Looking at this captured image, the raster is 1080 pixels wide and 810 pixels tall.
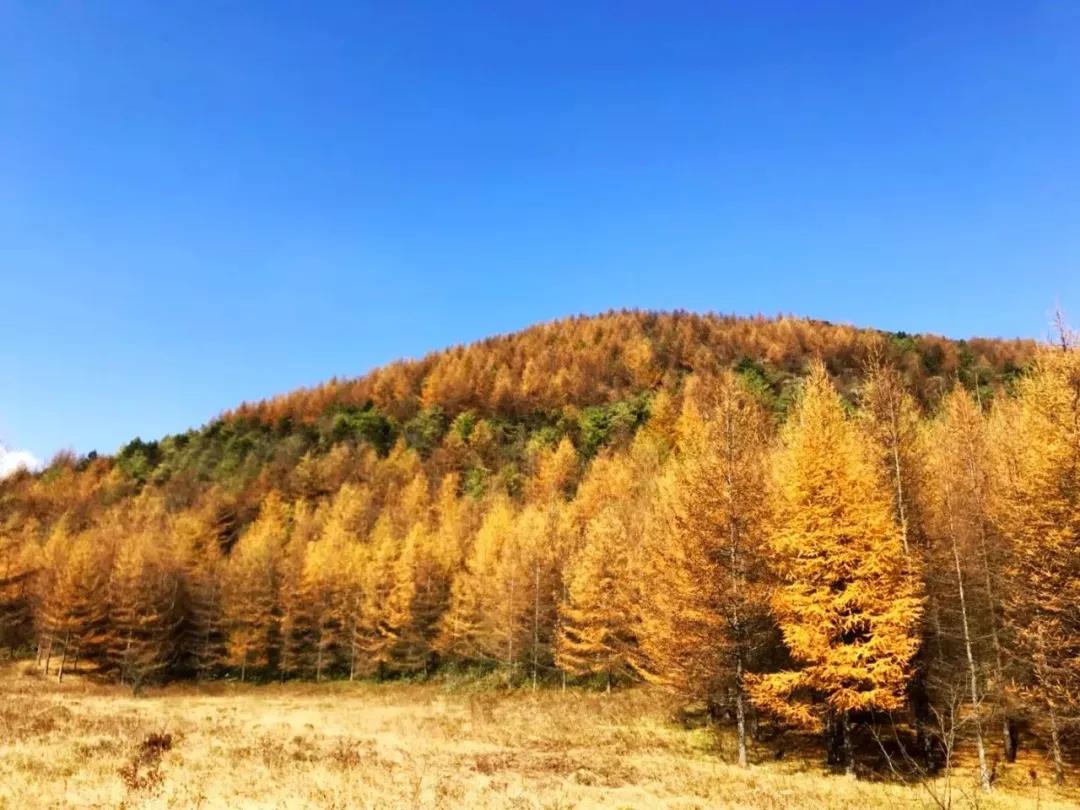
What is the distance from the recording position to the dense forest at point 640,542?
20.3 m

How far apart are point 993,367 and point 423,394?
109742mm

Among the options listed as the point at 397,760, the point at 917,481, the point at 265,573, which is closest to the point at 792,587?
the point at 917,481

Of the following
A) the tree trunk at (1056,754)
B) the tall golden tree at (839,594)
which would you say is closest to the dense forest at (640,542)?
the tall golden tree at (839,594)

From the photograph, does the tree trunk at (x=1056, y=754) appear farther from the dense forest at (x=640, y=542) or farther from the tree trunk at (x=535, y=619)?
the tree trunk at (x=535, y=619)

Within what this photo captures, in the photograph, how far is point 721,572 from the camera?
877 inches

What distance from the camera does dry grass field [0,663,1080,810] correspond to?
14.6m

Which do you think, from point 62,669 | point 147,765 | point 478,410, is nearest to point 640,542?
point 147,765

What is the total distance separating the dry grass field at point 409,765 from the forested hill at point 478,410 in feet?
198

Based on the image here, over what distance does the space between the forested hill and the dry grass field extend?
60390mm

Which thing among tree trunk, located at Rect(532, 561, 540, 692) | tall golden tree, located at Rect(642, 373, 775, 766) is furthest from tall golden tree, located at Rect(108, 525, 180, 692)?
tall golden tree, located at Rect(642, 373, 775, 766)

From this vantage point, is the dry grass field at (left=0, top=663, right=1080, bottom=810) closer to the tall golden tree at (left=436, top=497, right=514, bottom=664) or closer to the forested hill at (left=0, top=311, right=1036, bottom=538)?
the tall golden tree at (left=436, top=497, right=514, bottom=664)

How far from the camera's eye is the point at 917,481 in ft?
77.9

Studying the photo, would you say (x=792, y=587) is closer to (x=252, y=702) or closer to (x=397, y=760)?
(x=397, y=760)

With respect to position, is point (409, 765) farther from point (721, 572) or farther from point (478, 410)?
point (478, 410)
